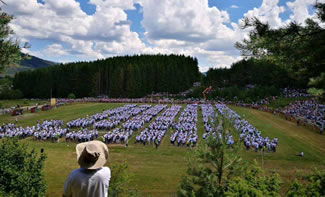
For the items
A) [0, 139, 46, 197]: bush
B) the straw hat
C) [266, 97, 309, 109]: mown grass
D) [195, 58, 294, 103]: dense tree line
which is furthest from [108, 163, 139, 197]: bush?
[195, 58, 294, 103]: dense tree line

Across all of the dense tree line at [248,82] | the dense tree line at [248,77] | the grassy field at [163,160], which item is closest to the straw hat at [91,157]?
the grassy field at [163,160]

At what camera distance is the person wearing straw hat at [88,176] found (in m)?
2.81

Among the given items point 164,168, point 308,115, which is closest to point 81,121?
point 164,168

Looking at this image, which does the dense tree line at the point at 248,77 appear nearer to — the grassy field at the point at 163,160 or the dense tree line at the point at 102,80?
the dense tree line at the point at 102,80

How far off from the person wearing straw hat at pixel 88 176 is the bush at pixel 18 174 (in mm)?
5551

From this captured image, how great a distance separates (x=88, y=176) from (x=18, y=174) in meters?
6.27

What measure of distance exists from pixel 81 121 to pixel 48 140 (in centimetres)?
614

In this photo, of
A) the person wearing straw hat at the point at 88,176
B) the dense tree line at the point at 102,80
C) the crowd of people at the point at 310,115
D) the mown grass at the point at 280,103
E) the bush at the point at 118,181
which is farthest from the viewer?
the dense tree line at the point at 102,80

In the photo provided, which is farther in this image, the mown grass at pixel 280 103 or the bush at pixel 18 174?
the mown grass at pixel 280 103

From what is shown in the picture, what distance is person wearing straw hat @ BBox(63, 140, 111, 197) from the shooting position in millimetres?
2812

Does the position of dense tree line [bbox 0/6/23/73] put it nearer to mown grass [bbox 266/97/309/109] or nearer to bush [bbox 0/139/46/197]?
bush [bbox 0/139/46/197]

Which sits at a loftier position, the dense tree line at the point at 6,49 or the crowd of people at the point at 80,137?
the dense tree line at the point at 6,49

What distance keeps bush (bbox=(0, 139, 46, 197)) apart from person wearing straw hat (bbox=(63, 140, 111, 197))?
18.2 feet

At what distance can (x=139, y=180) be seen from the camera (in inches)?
596
